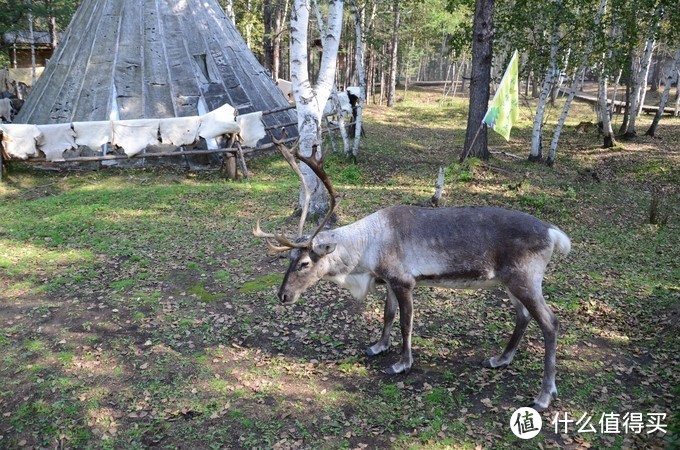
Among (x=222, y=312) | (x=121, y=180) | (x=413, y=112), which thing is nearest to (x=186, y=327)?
(x=222, y=312)

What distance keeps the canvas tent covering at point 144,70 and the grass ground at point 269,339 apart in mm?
5600

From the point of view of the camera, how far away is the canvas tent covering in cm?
1844

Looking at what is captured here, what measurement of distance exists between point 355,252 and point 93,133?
12930mm

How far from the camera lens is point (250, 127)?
55.8 ft

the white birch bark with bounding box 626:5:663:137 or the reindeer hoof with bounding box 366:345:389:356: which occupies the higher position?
the white birch bark with bounding box 626:5:663:137

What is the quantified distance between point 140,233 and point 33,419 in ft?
21.3

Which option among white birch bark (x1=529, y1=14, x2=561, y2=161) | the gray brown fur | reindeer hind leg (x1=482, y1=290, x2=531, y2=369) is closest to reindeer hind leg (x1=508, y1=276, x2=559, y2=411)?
the gray brown fur

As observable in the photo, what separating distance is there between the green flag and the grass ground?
227cm

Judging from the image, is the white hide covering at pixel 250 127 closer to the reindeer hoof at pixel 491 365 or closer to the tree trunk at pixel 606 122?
the reindeer hoof at pixel 491 365

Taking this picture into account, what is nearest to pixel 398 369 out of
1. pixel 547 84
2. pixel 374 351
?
pixel 374 351

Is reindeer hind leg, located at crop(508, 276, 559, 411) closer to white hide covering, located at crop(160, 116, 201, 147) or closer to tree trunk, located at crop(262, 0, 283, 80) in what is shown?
white hide covering, located at crop(160, 116, 201, 147)

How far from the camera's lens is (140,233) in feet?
38.9

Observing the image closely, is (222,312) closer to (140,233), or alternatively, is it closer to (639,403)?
(140,233)

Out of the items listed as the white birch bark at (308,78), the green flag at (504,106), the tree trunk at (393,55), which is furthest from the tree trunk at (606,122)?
the white birch bark at (308,78)
